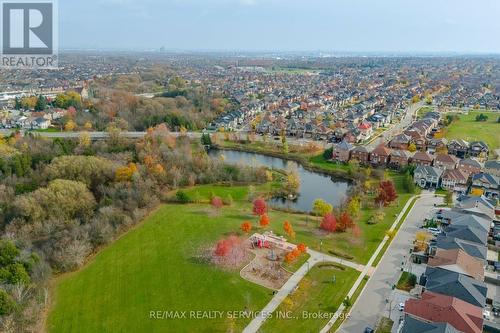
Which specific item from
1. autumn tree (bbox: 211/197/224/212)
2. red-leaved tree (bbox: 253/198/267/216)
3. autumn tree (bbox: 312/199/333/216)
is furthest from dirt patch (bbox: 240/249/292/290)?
autumn tree (bbox: 211/197/224/212)

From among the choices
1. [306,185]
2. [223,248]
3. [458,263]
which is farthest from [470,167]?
→ [223,248]

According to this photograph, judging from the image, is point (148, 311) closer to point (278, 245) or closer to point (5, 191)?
point (278, 245)

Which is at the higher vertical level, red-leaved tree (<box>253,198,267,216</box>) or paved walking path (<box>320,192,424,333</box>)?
red-leaved tree (<box>253,198,267,216</box>)

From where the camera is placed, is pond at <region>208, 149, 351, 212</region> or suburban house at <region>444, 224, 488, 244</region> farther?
pond at <region>208, 149, 351, 212</region>

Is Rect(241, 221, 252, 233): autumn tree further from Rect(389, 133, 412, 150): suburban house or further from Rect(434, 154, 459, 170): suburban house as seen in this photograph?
Rect(389, 133, 412, 150): suburban house

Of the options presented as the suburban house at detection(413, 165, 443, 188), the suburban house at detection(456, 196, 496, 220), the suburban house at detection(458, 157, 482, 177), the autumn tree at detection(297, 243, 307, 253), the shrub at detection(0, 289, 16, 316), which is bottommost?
the shrub at detection(0, 289, 16, 316)
